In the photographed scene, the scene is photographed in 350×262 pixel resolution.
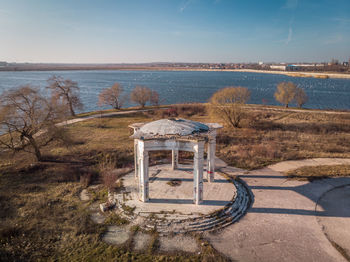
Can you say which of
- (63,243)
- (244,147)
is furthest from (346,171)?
(63,243)

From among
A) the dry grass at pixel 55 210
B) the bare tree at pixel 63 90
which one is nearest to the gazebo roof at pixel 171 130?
the dry grass at pixel 55 210

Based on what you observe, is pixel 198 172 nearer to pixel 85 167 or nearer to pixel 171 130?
pixel 171 130

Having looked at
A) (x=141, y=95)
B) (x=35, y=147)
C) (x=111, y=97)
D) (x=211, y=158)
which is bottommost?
(x=35, y=147)

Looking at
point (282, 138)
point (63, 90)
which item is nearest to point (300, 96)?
point (282, 138)

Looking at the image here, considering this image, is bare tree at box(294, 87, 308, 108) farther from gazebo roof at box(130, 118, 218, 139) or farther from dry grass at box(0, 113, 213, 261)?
gazebo roof at box(130, 118, 218, 139)

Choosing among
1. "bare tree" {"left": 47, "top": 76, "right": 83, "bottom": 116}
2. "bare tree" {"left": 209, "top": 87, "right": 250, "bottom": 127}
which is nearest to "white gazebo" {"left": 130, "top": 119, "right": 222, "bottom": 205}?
"bare tree" {"left": 209, "top": 87, "right": 250, "bottom": 127}

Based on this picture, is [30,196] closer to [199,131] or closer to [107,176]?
[107,176]

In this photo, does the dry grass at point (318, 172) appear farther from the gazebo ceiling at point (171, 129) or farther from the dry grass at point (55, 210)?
the dry grass at point (55, 210)
